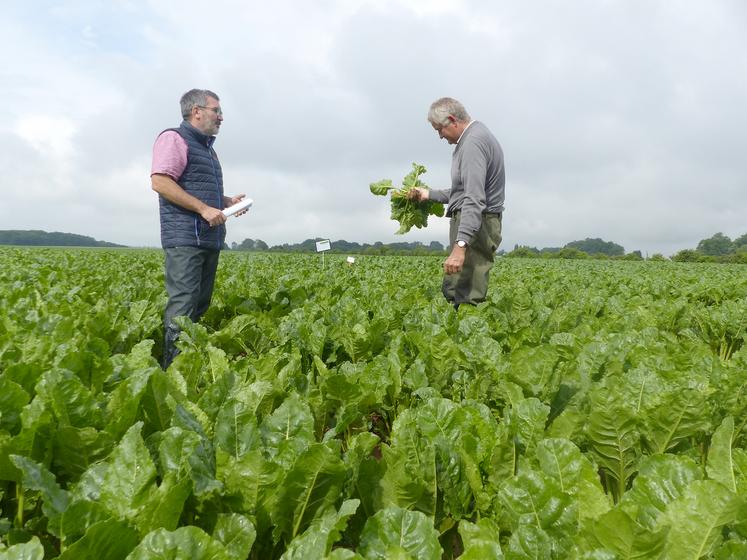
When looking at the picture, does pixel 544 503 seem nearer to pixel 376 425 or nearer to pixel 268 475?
pixel 268 475

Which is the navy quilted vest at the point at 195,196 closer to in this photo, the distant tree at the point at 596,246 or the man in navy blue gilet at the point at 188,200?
the man in navy blue gilet at the point at 188,200

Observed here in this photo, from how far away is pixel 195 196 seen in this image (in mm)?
4352

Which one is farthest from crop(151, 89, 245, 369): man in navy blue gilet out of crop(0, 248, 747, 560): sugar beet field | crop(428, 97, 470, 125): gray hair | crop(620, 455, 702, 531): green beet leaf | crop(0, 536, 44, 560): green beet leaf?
crop(620, 455, 702, 531): green beet leaf

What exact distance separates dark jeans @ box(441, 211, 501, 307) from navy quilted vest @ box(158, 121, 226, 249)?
91.6 inches

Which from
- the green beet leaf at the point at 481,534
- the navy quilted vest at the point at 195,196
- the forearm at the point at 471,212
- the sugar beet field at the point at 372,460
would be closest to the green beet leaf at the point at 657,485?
the sugar beet field at the point at 372,460

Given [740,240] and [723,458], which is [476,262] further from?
[740,240]

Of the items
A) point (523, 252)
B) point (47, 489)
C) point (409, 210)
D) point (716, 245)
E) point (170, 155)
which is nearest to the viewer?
point (47, 489)

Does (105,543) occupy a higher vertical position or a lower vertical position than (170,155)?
lower

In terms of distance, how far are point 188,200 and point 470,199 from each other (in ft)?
7.87

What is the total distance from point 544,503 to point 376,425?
1.96 metres

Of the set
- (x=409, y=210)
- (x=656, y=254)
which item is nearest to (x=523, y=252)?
(x=656, y=254)

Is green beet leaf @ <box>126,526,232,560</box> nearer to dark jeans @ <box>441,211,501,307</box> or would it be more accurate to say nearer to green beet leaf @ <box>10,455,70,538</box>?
green beet leaf @ <box>10,455,70,538</box>

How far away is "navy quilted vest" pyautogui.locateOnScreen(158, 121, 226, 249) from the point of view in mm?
4270

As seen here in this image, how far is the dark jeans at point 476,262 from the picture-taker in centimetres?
500
